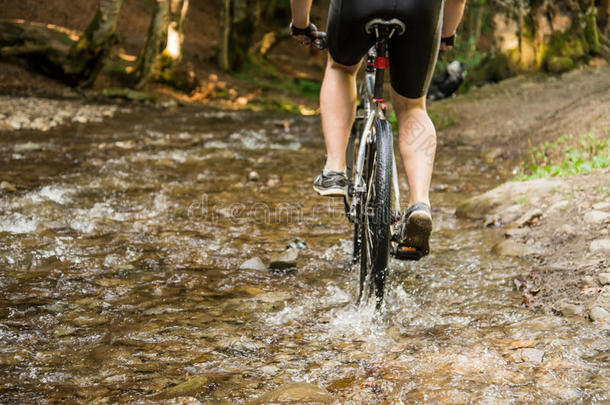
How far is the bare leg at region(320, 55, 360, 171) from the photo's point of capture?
9.50ft

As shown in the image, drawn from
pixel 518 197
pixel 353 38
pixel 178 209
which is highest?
pixel 353 38

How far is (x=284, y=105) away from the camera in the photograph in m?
15.8

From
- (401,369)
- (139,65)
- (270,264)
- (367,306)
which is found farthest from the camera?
(139,65)

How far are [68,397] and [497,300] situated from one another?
2.27 m

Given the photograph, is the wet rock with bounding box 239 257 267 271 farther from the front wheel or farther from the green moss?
the green moss

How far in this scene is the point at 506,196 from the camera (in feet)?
15.9

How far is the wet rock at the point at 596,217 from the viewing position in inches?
142

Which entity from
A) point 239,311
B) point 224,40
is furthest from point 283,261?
point 224,40

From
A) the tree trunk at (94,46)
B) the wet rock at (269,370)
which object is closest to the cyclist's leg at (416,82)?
the wet rock at (269,370)

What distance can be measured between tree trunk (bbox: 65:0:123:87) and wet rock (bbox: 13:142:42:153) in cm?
679

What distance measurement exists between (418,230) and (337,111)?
0.78 meters

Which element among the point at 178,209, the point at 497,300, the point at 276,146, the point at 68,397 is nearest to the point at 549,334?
the point at 497,300

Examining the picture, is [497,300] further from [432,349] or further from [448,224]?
[448,224]

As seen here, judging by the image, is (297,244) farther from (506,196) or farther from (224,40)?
(224,40)
